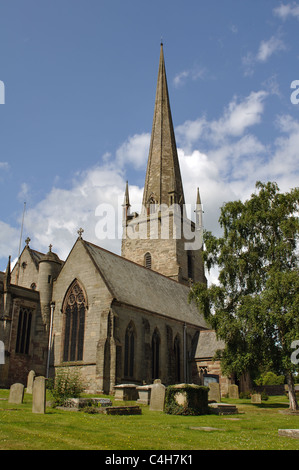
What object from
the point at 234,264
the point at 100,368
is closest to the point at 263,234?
the point at 234,264

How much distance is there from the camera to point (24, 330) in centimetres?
3130

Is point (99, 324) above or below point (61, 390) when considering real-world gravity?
above

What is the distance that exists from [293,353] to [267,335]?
1801mm

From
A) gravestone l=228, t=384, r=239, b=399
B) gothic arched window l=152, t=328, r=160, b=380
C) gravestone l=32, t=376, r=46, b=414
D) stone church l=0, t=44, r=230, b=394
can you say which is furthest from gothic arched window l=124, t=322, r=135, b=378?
gravestone l=32, t=376, r=46, b=414

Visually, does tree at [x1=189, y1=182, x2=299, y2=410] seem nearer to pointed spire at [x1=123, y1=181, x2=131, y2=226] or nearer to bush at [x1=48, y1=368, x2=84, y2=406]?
bush at [x1=48, y1=368, x2=84, y2=406]

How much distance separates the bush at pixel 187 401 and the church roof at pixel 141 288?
38.1 ft

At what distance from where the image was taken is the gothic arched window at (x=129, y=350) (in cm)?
2950

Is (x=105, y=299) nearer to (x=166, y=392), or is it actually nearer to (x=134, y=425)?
(x=166, y=392)

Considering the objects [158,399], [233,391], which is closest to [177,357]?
[233,391]

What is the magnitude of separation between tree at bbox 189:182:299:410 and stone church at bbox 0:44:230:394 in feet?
19.3

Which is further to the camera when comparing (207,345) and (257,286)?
(207,345)

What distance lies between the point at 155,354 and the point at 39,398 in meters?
18.2

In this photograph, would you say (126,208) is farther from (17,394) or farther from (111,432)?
(111,432)

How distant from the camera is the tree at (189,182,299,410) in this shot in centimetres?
2312
